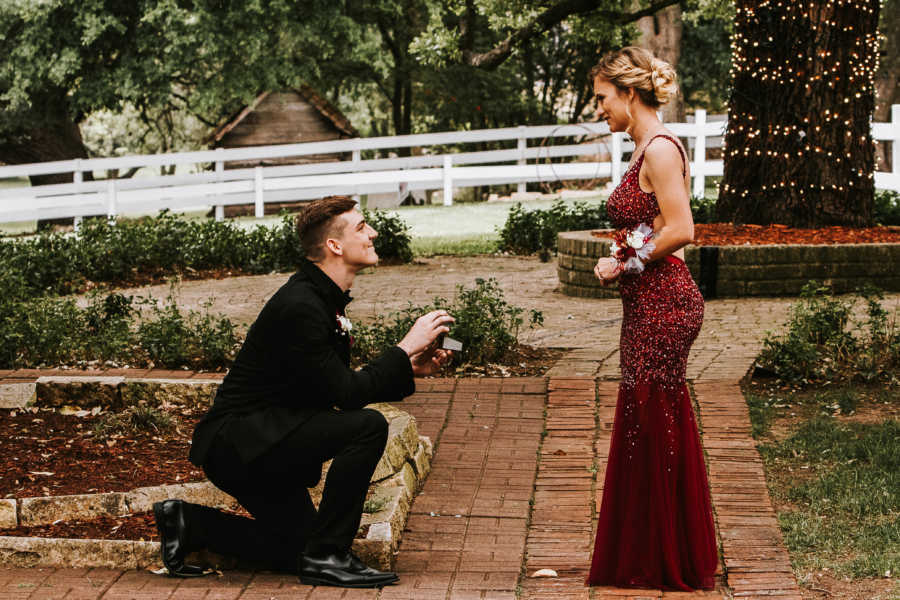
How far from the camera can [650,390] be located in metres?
4.48

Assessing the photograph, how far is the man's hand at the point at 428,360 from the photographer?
4.58m

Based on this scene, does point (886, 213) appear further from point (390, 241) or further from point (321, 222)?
point (321, 222)

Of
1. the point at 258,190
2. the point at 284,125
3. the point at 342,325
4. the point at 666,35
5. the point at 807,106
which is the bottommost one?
the point at 342,325

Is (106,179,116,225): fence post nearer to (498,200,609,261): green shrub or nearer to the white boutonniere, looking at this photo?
(498,200,609,261): green shrub

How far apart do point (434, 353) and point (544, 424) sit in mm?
2147

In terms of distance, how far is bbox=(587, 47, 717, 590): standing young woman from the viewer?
440 cm

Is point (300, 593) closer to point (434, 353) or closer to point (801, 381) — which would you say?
point (434, 353)

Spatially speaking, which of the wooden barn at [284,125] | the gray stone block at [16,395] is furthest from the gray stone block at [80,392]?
the wooden barn at [284,125]

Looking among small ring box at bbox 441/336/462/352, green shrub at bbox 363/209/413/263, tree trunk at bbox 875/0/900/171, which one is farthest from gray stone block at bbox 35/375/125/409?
tree trunk at bbox 875/0/900/171

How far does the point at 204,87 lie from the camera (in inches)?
1030

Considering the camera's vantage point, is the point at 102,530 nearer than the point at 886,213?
Yes

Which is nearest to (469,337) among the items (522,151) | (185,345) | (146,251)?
(185,345)

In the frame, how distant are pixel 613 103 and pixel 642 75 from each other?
15 centimetres

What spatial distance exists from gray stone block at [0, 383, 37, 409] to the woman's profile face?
3.79 metres
